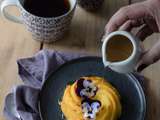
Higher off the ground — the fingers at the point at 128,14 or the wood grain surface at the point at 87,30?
the fingers at the point at 128,14

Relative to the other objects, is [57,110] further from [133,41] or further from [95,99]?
[133,41]

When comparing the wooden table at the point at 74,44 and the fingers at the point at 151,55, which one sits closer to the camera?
the fingers at the point at 151,55

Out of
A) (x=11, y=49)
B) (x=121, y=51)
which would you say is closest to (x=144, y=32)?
(x=121, y=51)

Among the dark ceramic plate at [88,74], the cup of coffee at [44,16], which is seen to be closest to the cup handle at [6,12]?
the cup of coffee at [44,16]

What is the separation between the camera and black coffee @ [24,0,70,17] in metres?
0.73

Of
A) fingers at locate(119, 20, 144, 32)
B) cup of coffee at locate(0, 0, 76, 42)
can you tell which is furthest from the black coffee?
fingers at locate(119, 20, 144, 32)

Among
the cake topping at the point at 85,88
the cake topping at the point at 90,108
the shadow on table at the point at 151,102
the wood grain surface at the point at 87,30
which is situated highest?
the wood grain surface at the point at 87,30

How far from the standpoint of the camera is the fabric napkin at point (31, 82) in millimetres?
679

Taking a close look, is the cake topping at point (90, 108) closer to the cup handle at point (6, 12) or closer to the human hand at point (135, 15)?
the human hand at point (135, 15)

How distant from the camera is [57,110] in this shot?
0.68 m

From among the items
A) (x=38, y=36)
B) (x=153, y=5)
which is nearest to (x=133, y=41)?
(x=153, y=5)

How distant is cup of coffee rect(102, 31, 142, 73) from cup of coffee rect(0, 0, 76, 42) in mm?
131

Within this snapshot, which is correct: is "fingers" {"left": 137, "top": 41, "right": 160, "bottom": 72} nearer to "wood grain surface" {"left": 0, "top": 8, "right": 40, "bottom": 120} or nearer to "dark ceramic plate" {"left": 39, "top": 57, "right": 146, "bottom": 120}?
"dark ceramic plate" {"left": 39, "top": 57, "right": 146, "bottom": 120}

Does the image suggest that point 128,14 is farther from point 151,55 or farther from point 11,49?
point 11,49
